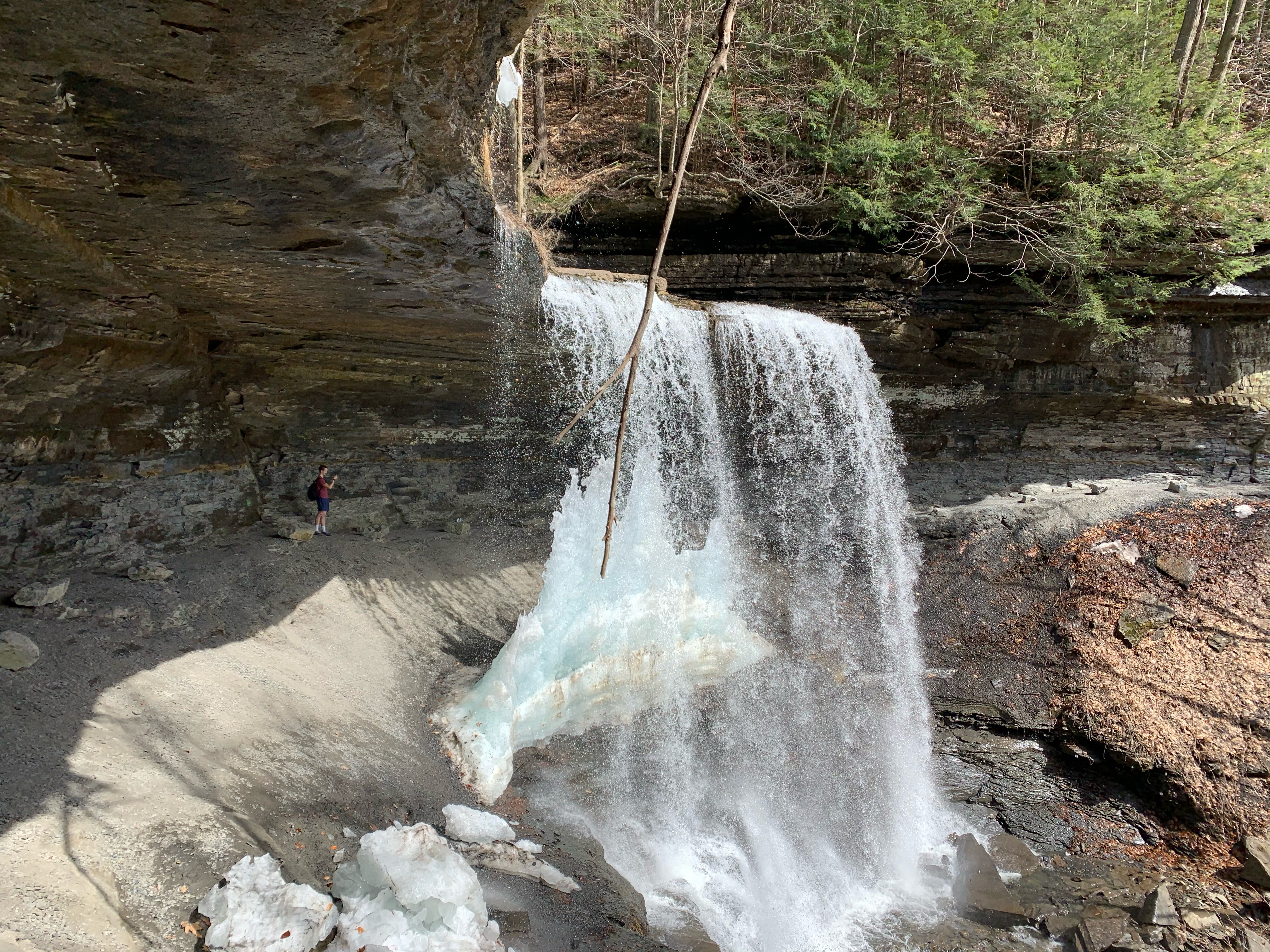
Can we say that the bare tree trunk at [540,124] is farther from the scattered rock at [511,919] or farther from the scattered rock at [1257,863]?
the scattered rock at [1257,863]

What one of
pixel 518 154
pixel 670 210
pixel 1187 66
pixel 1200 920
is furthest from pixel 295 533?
pixel 1187 66

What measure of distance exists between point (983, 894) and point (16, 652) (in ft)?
26.5

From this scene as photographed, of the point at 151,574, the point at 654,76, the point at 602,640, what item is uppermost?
the point at 654,76

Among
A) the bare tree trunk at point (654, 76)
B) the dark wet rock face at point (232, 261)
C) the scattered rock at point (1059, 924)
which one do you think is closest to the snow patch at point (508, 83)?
the dark wet rock face at point (232, 261)

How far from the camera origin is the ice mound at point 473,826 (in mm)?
5426

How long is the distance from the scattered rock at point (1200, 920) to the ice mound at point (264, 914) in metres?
6.81

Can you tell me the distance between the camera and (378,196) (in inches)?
188

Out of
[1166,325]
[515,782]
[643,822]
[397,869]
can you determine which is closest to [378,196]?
[397,869]

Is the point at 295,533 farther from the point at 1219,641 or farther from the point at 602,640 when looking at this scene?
the point at 1219,641

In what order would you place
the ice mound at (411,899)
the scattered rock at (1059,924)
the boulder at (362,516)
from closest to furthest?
the ice mound at (411,899) → the scattered rock at (1059,924) → the boulder at (362,516)

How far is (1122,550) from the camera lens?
402 inches

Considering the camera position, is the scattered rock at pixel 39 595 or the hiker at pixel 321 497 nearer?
the scattered rock at pixel 39 595

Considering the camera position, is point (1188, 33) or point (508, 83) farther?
point (1188, 33)

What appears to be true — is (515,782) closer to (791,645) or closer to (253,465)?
(791,645)
